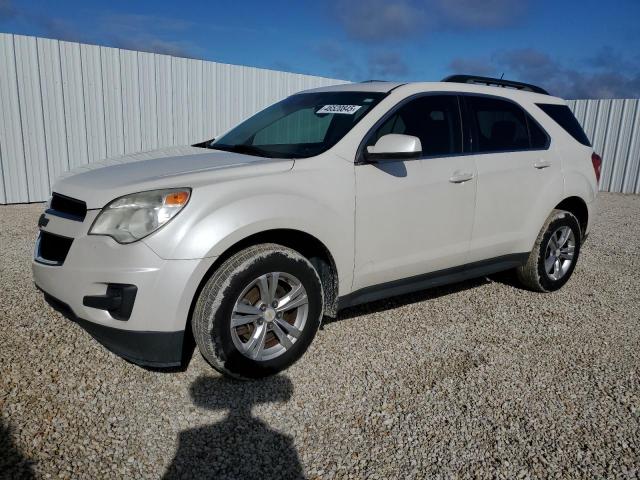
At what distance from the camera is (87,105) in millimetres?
8664

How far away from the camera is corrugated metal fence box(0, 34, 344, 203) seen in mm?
8016

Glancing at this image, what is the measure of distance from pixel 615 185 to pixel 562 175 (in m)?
11.0

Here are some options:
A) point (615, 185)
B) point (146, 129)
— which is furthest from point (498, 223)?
point (615, 185)

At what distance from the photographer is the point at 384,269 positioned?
3363 millimetres

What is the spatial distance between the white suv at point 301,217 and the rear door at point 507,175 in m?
0.01

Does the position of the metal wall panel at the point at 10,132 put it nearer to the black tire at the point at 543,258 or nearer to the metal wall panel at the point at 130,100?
the metal wall panel at the point at 130,100

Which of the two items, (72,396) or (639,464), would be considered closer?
(639,464)

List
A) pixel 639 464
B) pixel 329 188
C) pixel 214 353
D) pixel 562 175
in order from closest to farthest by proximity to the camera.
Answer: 1. pixel 639 464
2. pixel 214 353
3. pixel 329 188
4. pixel 562 175

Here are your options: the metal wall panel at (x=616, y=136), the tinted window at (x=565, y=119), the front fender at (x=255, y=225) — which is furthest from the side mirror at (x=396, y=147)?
the metal wall panel at (x=616, y=136)

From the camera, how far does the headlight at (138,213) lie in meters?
2.53

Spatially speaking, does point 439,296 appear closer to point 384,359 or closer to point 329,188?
point 384,359

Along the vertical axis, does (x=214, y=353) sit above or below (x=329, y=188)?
below

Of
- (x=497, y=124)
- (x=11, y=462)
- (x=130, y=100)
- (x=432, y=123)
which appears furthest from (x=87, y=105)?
(x=11, y=462)

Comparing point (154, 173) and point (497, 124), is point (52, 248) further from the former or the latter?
point (497, 124)
